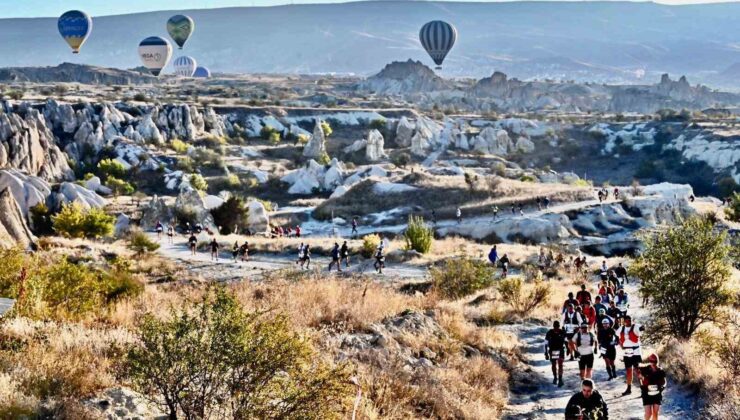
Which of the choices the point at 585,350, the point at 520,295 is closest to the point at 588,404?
the point at 585,350

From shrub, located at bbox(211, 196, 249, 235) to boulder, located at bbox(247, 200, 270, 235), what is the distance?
1.75 ft

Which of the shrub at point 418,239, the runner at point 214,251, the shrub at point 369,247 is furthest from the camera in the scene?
the shrub at point 418,239

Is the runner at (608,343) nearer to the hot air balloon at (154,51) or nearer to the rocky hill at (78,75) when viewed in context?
the hot air balloon at (154,51)

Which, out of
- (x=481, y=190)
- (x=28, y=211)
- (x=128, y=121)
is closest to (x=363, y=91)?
(x=128, y=121)

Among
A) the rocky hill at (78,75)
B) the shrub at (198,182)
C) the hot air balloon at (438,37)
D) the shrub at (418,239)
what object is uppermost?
the hot air balloon at (438,37)

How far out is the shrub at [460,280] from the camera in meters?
20.8

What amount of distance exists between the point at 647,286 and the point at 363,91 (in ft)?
523

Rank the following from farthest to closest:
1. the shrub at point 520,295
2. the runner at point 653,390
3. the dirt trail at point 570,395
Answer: the shrub at point 520,295, the dirt trail at point 570,395, the runner at point 653,390

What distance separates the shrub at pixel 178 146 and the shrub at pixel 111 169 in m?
8.65

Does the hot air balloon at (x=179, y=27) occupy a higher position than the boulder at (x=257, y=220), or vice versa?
the hot air balloon at (x=179, y=27)

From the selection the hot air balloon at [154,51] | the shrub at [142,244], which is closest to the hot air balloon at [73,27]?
the hot air balloon at [154,51]

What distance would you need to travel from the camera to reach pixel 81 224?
113 feet

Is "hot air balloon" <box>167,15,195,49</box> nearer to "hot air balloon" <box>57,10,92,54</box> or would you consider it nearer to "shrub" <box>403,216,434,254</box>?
"hot air balloon" <box>57,10,92,54</box>

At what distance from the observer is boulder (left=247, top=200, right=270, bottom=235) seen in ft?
144
